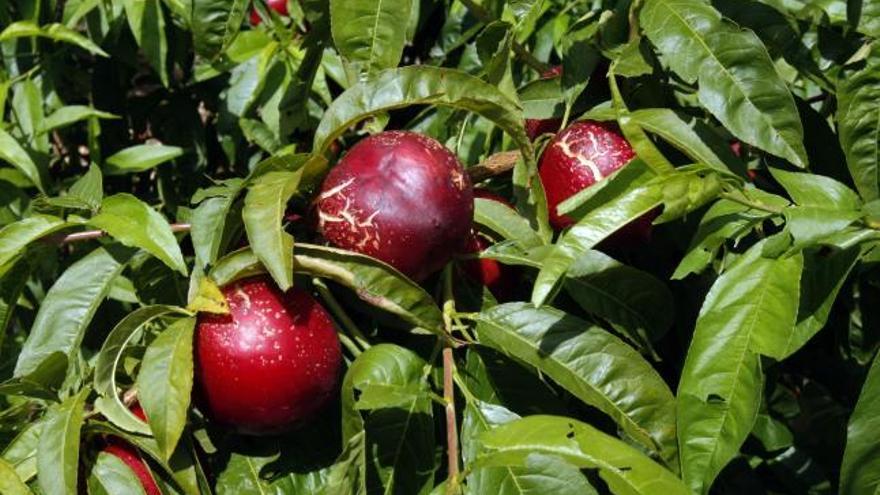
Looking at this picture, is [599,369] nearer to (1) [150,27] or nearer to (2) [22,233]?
(2) [22,233]

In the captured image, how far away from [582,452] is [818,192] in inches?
15.3

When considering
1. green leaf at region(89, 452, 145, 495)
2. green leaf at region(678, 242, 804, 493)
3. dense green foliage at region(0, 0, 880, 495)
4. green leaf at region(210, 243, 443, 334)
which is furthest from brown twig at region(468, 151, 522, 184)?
green leaf at region(89, 452, 145, 495)

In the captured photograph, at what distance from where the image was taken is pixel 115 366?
1.23 m

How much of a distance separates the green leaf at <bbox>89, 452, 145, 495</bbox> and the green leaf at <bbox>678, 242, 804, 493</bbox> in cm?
56

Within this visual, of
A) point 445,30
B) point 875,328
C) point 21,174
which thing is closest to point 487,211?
point 875,328

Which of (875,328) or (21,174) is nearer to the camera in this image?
(875,328)

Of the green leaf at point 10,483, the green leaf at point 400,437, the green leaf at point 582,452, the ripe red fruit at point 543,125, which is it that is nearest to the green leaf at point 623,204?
the green leaf at point 582,452

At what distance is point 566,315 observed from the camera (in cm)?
121

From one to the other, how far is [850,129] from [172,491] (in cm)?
85

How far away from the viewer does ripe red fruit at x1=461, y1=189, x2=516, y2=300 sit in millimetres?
1391

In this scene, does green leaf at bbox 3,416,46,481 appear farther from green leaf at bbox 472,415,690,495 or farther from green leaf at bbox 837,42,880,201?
green leaf at bbox 837,42,880,201

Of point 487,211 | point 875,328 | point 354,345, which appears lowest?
point 875,328

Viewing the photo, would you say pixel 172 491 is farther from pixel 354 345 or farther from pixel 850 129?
pixel 850 129

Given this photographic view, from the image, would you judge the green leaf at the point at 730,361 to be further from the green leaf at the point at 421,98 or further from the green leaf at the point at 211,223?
the green leaf at the point at 211,223
